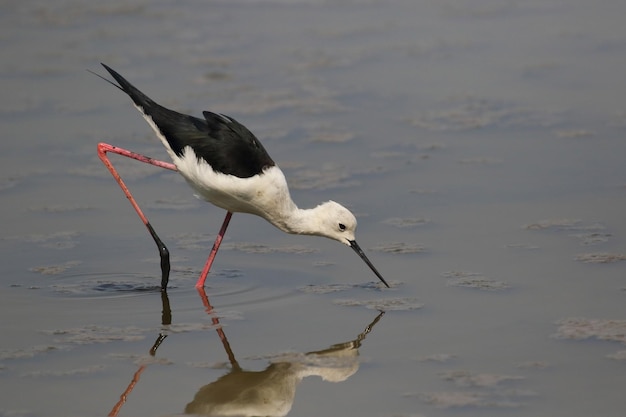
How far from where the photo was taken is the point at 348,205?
268 inches

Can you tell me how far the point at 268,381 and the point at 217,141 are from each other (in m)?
1.60

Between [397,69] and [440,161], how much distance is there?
2.16 meters

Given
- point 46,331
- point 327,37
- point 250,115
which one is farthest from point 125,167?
point 327,37

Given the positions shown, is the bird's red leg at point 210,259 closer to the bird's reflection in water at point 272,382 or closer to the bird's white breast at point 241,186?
the bird's white breast at point 241,186

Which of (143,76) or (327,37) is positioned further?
(327,37)

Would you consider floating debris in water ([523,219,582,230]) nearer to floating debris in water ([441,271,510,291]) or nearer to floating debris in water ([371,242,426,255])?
floating debris in water ([371,242,426,255])

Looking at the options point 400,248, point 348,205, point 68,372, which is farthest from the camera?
point 348,205

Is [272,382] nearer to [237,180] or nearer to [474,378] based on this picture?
[474,378]

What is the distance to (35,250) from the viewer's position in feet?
20.2

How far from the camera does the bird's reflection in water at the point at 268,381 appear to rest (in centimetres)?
438

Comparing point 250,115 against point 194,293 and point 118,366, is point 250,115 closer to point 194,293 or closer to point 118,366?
point 194,293

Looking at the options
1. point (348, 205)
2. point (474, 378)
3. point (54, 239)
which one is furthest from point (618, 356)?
point (54, 239)

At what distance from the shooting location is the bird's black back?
5703 millimetres

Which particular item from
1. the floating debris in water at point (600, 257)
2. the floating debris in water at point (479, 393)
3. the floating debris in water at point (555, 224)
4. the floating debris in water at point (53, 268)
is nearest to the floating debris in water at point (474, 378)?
the floating debris in water at point (479, 393)
